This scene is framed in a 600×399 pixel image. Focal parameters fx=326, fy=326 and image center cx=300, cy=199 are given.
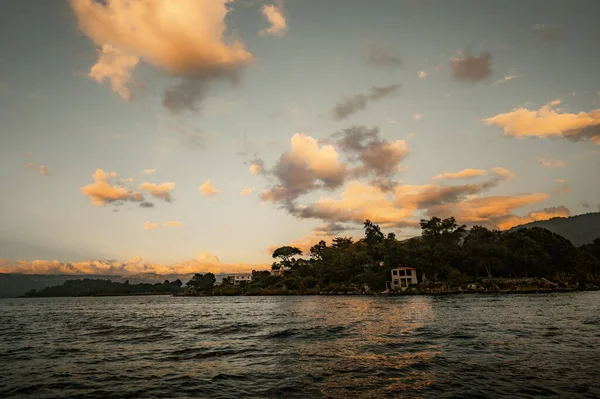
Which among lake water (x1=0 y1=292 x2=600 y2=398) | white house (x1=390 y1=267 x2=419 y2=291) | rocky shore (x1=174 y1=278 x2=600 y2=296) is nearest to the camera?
lake water (x1=0 y1=292 x2=600 y2=398)

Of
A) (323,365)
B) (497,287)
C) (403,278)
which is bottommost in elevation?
(497,287)

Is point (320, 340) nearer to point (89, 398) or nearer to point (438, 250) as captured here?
point (89, 398)

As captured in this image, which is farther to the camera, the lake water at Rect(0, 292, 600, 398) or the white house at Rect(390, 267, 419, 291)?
the white house at Rect(390, 267, 419, 291)

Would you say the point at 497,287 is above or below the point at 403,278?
below

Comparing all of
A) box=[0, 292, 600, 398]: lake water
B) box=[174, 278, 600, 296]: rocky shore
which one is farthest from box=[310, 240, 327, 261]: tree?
box=[0, 292, 600, 398]: lake water

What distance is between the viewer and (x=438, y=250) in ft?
404

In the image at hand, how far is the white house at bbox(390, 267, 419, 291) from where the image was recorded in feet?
393

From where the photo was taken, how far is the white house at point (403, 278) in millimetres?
119875

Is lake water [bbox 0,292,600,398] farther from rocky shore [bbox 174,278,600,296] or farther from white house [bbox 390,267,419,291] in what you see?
white house [bbox 390,267,419,291]

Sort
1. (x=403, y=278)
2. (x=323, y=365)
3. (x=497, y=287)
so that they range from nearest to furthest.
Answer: (x=323, y=365), (x=497, y=287), (x=403, y=278)

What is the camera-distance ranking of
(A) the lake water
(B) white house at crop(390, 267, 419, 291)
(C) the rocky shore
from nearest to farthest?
(A) the lake water
(C) the rocky shore
(B) white house at crop(390, 267, 419, 291)

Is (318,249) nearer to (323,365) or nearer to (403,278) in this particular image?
(403,278)

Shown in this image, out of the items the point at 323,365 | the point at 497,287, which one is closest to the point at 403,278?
the point at 497,287

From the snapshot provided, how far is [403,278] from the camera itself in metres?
123
